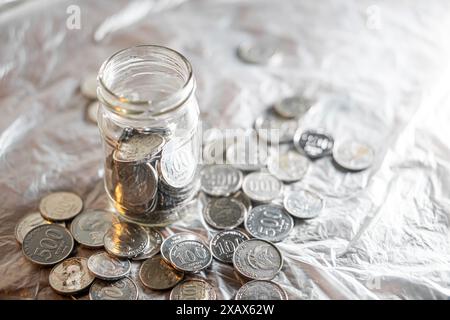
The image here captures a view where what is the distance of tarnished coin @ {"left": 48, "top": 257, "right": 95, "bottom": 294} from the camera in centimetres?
90

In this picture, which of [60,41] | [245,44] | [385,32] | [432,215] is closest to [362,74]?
[385,32]

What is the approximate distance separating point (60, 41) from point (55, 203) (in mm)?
426

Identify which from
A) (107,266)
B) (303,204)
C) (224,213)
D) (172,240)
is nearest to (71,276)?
(107,266)

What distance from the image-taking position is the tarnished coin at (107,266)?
91 cm

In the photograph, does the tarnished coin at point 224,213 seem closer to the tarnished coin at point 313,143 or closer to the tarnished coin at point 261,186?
the tarnished coin at point 261,186

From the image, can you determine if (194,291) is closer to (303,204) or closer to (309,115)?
(303,204)

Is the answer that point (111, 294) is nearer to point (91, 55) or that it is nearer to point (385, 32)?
point (91, 55)

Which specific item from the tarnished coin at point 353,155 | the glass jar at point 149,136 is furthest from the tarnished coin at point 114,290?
the tarnished coin at point 353,155

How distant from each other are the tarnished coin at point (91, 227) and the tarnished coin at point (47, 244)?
0.05 feet

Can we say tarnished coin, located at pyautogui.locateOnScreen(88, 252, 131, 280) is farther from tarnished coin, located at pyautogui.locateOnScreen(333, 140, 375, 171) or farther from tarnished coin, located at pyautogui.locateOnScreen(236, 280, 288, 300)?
tarnished coin, located at pyautogui.locateOnScreen(333, 140, 375, 171)

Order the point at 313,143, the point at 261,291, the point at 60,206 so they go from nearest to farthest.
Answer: the point at 261,291 → the point at 60,206 → the point at 313,143

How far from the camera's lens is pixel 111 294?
2.94ft

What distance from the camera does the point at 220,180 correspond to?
1.07 metres

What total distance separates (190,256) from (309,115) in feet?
1.34
